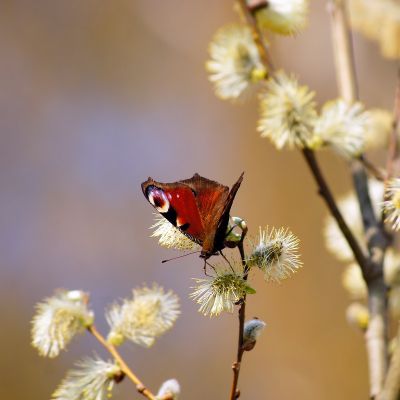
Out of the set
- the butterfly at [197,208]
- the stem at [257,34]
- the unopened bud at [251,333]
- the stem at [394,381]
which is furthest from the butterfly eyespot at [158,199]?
the stem at [257,34]

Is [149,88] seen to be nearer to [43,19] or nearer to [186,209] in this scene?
[43,19]

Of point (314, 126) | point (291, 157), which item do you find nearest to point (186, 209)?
point (314, 126)

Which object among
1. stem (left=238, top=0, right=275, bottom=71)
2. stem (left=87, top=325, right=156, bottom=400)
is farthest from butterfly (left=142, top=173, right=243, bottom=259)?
stem (left=238, top=0, right=275, bottom=71)

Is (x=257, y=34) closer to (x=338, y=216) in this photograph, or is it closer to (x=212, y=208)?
(x=338, y=216)

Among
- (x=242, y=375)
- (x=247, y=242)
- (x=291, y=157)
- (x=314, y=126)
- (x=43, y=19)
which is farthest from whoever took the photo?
(x=43, y=19)

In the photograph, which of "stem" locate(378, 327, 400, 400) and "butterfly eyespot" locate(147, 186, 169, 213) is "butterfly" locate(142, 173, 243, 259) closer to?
"butterfly eyespot" locate(147, 186, 169, 213)

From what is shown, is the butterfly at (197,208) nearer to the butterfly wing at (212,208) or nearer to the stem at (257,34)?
the butterfly wing at (212,208)

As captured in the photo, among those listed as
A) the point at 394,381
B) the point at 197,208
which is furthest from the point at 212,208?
the point at 394,381
